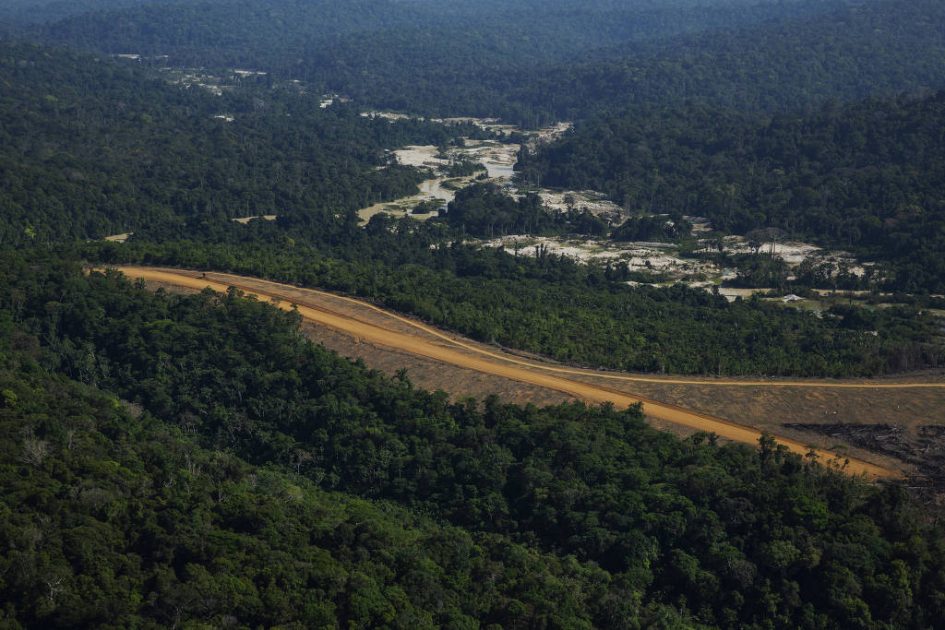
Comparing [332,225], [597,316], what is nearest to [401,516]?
[597,316]

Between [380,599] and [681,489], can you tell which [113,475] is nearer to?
[380,599]

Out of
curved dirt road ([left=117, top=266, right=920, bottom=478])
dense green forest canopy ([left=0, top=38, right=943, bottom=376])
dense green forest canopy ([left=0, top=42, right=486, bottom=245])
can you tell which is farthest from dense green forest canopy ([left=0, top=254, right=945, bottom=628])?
dense green forest canopy ([left=0, top=42, right=486, bottom=245])

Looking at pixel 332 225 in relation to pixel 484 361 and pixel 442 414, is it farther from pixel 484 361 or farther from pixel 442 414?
pixel 442 414

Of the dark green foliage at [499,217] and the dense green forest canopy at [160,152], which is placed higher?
the dense green forest canopy at [160,152]

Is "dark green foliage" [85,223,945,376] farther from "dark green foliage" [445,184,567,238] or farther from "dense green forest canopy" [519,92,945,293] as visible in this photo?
"dense green forest canopy" [519,92,945,293]

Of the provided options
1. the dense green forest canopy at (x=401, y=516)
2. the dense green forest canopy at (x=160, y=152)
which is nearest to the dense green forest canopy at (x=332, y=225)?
the dense green forest canopy at (x=160, y=152)

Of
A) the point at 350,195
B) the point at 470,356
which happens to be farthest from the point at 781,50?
the point at 470,356

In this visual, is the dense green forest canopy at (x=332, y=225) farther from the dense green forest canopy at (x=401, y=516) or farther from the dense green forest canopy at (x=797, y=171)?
the dense green forest canopy at (x=797, y=171)
